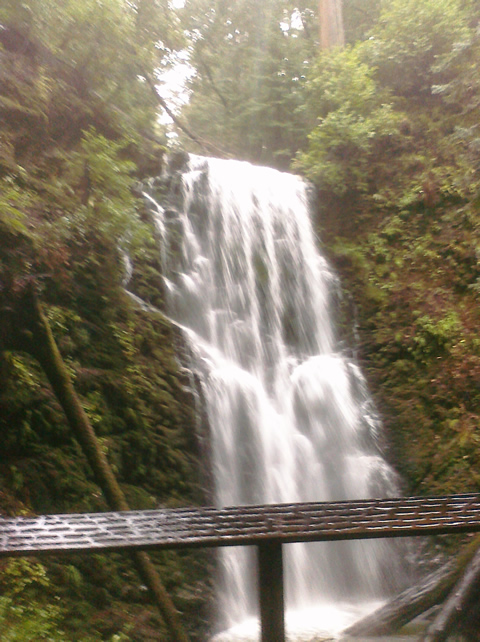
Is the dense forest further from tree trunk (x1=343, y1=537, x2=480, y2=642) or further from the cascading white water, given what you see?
tree trunk (x1=343, y1=537, x2=480, y2=642)

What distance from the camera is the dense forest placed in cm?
550

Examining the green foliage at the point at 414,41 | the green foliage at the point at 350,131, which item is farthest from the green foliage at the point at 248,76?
the green foliage at the point at 414,41

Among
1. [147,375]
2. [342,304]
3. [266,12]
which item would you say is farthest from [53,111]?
[266,12]

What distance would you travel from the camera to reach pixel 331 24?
17.4 metres

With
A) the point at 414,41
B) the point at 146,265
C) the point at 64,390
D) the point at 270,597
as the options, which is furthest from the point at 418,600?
the point at 414,41

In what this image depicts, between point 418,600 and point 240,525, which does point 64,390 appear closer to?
point 240,525

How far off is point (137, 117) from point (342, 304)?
5.22 m

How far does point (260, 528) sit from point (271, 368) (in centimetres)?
634

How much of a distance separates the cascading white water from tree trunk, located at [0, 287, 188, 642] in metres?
1.85

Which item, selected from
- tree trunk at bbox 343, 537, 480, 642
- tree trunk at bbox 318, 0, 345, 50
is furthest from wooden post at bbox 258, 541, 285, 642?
tree trunk at bbox 318, 0, 345, 50

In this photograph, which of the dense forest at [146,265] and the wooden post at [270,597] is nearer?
the wooden post at [270,597]

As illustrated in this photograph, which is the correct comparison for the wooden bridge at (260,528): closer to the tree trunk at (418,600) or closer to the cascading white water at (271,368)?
the tree trunk at (418,600)

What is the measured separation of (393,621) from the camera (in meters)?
5.17

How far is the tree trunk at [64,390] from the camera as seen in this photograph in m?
4.95
